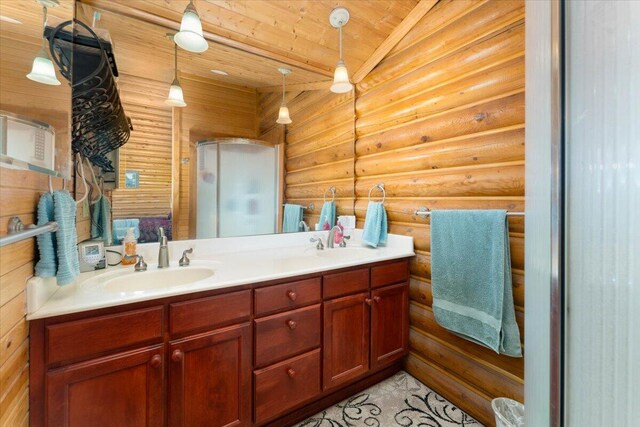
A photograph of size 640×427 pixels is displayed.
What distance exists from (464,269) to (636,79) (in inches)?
52.2

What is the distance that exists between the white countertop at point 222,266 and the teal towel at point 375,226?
0.05 metres

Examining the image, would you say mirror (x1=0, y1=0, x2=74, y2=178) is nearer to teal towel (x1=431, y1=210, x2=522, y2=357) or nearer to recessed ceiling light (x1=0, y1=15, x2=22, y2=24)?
recessed ceiling light (x1=0, y1=15, x2=22, y2=24)

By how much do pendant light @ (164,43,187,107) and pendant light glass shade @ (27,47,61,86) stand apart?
0.66m

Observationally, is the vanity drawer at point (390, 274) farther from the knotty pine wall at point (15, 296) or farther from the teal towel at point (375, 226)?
the knotty pine wall at point (15, 296)

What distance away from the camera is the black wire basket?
43.6 inches

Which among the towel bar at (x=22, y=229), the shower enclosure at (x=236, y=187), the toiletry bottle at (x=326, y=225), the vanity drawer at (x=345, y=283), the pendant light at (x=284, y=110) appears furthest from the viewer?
the toiletry bottle at (x=326, y=225)

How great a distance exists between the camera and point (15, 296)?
0.84 meters

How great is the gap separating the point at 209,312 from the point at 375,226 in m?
1.33

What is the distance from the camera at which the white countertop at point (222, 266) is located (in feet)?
3.24

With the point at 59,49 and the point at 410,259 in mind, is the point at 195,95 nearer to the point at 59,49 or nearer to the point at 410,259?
the point at 59,49

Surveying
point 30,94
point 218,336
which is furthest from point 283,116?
point 218,336

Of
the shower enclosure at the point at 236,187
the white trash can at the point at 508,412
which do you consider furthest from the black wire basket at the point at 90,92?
the white trash can at the point at 508,412

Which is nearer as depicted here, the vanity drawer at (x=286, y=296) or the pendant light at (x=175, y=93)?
the vanity drawer at (x=286, y=296)

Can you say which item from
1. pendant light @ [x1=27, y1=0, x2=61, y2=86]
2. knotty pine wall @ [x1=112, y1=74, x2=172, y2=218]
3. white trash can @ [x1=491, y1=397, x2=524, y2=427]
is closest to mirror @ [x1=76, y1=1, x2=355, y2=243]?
knotty pine wall @ [x1=112, y1=74, x2=172, y2=218]
